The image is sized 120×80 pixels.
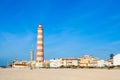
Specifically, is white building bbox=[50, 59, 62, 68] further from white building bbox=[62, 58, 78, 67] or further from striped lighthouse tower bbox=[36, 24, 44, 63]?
striped lighthouse tower bbox=[36, 24, 44, 63]

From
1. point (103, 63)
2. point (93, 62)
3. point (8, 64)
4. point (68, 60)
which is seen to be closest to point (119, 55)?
point (103, 63)

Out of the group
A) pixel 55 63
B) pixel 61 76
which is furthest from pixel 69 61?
pixel 61 76

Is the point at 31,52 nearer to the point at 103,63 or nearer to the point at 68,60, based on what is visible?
the point at 68,60

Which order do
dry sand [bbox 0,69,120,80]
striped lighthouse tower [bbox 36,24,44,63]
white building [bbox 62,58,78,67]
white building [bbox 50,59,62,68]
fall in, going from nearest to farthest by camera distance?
1. dry sand [bbox 0,69,120,80]
2. striped lighthouse tower [bbox 36,24,44,63]
3. white building [bbox 50,59,62,68]
4. white building [bbox 62,58,78,67]

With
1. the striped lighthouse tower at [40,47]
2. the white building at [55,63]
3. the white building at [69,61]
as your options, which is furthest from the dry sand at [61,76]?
the white building at [69,61]

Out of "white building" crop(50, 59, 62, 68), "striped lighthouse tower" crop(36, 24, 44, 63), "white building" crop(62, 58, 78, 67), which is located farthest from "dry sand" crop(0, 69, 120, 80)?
"white building" crop(62, 58, 78, 67)

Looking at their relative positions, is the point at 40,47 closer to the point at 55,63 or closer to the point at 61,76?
the point at 55,63

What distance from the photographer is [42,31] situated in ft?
225

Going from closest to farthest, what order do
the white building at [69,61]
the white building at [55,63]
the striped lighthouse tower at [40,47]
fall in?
the striped lighthouse tower at [40,47]
the white building at [55,63]
the white building at [69,61]

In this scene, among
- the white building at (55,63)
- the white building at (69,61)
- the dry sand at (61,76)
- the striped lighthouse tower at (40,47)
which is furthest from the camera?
the white building at (69,61)

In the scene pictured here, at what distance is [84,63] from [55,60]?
1037cm

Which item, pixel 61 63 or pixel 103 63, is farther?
pixel 61 63

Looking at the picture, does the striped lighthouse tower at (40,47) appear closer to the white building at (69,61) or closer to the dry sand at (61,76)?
the white building at (69,61)

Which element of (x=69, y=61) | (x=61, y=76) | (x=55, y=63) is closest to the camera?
(x=61, y=76)
